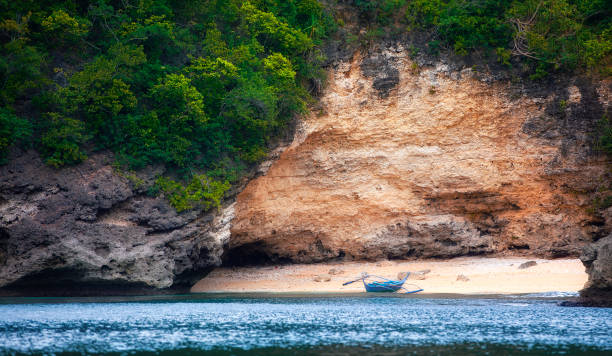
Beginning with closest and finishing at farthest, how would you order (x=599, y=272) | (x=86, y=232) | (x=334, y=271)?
1. (x=599, y=272)
2. (x=86, y=232)
3. (x=334, y=271)

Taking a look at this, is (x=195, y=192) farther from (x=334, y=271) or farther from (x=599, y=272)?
(x=599, y=272)

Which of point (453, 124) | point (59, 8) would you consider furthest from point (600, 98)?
point (59, 8)

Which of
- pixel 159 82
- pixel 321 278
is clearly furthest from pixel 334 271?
pixel 159 82

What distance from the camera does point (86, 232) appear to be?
2186 centimetres

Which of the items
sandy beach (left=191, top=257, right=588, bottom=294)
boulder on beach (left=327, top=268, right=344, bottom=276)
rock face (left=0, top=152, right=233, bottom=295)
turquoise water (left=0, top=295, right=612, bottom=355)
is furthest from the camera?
boulder on beach (left=327, top=268, right=344, bottom=276)

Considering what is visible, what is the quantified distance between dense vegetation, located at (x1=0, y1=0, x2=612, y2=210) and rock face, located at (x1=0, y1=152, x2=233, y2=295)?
0.72 m

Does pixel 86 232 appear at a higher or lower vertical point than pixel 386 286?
higher

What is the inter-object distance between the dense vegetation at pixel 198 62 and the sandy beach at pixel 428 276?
6.15 meters

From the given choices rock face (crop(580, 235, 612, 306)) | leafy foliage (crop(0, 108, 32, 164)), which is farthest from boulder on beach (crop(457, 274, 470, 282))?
leafy foliage (crop(0, 108, 32, 164))

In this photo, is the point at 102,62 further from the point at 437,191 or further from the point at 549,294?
the point at 549,294

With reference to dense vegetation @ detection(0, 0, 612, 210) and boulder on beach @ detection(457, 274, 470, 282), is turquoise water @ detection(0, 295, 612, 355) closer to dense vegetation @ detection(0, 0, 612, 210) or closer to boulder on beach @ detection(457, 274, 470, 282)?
boulder on beach @ detection(457, 274, 470, 282)

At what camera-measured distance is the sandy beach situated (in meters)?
23.5

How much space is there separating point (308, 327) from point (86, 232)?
38.6ft

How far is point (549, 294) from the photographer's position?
2194cm
